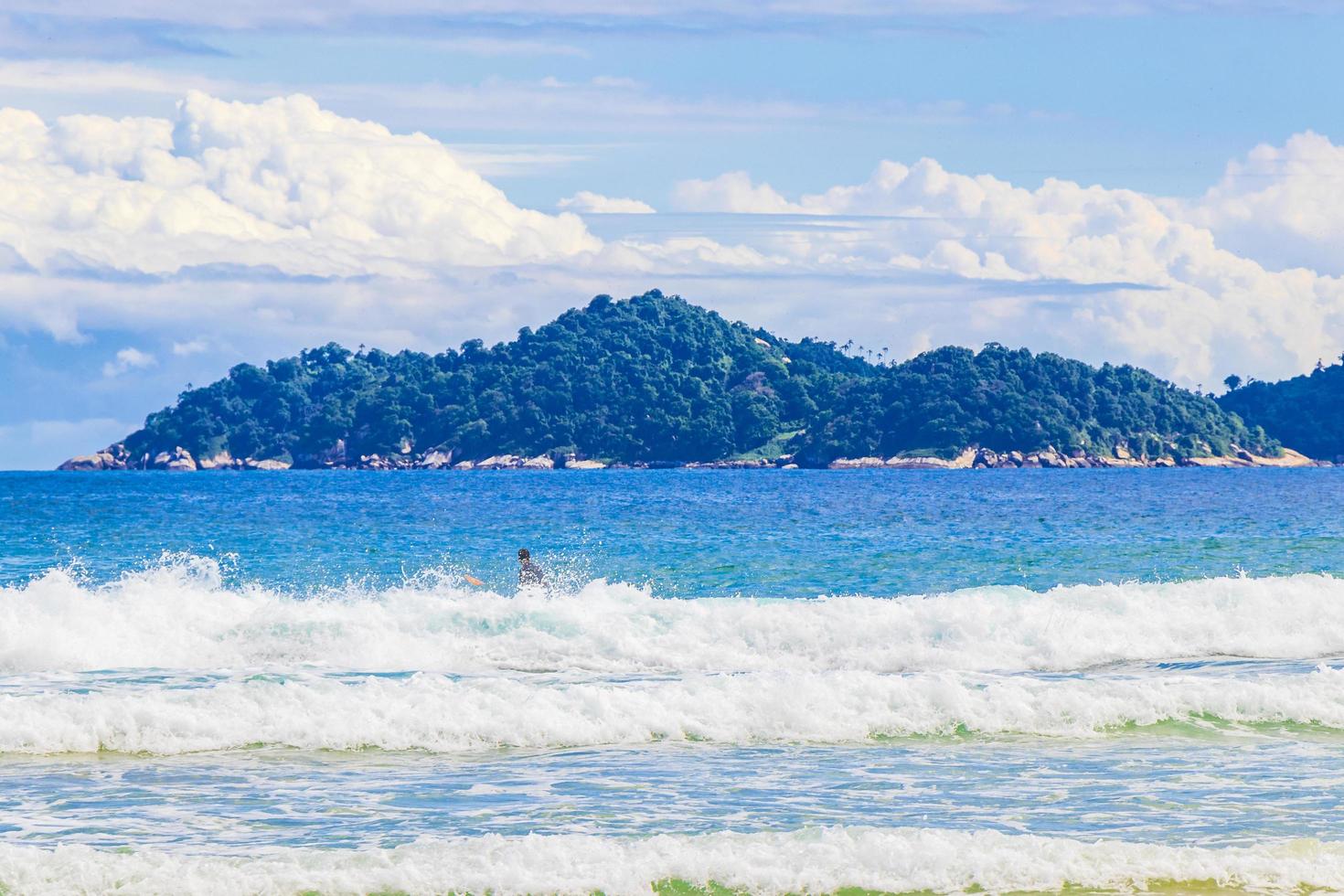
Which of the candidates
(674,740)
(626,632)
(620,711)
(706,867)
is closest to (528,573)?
(626,632)

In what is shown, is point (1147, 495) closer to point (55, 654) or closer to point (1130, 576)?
point (1130, 576)

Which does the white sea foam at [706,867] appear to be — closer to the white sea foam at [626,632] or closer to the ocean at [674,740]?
the ocean at [674,740]

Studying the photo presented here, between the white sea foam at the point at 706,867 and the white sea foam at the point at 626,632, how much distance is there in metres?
10.2

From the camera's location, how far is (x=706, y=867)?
11.5 m

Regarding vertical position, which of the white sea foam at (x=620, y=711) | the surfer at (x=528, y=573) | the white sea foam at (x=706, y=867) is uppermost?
the surfer at (x=528, y=573)

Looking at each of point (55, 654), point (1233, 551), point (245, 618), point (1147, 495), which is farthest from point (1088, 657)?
point (1147, 495)

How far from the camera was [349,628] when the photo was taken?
2372 cm

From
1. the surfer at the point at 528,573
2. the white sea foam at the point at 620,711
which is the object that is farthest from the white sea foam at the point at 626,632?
the white sea foam at the point at 620,711

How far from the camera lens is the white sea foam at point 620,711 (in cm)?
1633

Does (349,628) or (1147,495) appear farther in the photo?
(1147,495)

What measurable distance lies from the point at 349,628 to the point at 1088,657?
37.9ft

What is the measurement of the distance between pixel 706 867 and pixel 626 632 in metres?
12.2

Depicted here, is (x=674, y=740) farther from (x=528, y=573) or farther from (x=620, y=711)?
(x=528, y=573)

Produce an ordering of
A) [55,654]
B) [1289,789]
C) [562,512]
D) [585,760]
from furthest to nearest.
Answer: [562,512]
[55,654]
[585,760]
[1289,789]
